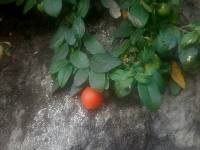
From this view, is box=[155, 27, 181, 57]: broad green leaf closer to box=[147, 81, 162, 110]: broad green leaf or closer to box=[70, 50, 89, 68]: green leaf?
A: box=[147, 81, 162, 110]: broad green leaf

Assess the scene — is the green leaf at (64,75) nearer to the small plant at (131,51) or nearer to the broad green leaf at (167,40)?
the small plant at (131,51)

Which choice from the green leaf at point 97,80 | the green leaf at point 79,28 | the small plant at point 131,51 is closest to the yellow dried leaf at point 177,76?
the small plant at point 131,51

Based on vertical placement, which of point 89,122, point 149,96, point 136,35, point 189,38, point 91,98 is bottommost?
point 89,122

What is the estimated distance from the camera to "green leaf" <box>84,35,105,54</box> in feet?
6.59

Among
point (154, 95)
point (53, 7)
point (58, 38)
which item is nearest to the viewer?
point (154, 95)

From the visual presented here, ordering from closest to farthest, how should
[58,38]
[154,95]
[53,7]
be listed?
[154,95]
[53,7]
[58,38]

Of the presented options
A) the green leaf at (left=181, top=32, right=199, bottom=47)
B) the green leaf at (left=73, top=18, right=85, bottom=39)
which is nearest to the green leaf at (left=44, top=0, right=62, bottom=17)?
the green leaf at (left=73, top=18, right=85, bottom=39)

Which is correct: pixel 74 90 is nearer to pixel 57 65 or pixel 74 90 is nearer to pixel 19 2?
pixel 57 65

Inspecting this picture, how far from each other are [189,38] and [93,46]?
0.44 metres

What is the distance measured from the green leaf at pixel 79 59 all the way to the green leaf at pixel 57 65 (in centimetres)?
4

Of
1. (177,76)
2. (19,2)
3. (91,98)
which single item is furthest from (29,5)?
(177,76)

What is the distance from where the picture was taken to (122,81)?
6.15 ft

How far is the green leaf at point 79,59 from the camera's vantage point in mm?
1968

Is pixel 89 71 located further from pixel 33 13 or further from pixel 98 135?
pixel 33 13
